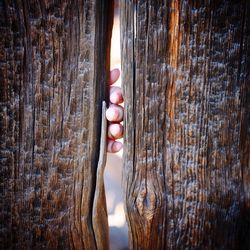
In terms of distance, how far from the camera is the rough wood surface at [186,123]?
0.84 m

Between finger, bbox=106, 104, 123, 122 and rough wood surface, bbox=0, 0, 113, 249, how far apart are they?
0.04 m

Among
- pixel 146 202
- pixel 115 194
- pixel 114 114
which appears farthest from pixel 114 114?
pixel 115 194

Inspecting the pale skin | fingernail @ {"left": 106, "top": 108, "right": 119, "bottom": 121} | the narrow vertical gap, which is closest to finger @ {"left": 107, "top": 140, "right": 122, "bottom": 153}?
the pale skin

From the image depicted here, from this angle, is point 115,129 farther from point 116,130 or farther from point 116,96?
point 116,96

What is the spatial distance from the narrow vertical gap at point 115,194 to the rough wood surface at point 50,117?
0.19m

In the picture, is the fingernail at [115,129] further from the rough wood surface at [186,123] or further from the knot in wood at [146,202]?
the knot in wood at [146,202]

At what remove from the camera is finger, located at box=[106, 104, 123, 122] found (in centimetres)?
88

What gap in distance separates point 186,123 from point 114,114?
0.23m

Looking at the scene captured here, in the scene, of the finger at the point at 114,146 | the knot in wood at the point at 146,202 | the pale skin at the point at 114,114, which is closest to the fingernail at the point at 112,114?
the pale skin at the point at 114,114

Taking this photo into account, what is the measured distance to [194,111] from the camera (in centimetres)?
89

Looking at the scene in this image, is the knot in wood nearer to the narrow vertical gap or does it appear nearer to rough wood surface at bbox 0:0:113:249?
rough wood surface at bbox 0:0:113:249

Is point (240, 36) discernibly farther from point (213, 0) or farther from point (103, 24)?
point (103, 24)

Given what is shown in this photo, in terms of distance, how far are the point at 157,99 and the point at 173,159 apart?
0.20m

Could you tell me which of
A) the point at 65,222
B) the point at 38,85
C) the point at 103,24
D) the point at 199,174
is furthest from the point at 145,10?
the point at 65,222
